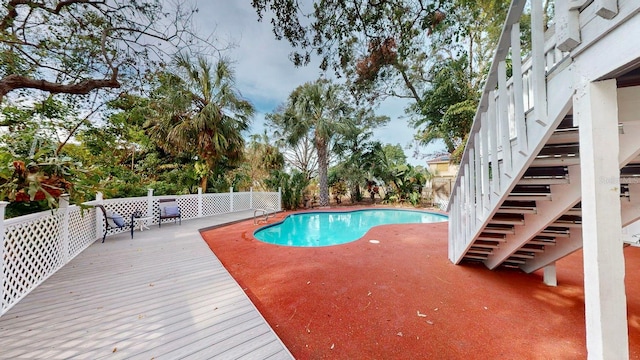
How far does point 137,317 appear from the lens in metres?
2.44

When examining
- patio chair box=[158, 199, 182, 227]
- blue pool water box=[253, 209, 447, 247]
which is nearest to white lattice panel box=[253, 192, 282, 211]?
blue pool water box=[253, 209, 447, 247]

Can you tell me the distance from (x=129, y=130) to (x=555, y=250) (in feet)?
40.8

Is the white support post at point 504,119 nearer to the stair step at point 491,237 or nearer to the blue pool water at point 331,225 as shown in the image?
the stair step at point 491,237

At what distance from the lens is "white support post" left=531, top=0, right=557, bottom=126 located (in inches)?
61.5

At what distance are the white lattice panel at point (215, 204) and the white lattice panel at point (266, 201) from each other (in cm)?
157

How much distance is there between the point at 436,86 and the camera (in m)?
9.93

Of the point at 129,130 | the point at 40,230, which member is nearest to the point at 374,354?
the point at 40,230

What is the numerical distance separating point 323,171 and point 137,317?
38.3ft

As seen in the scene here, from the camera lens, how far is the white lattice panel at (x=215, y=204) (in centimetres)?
971

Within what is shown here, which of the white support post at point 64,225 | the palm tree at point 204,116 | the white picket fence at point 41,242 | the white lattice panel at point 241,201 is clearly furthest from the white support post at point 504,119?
the white lattice panel at point 241,201

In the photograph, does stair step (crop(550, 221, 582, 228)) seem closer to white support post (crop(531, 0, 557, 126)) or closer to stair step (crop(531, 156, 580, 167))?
stair step (crop(531, 156, 580, 167))

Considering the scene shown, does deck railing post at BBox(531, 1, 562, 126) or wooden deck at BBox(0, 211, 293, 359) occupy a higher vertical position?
deck railing post at BBox(531, 1, 562, 126)

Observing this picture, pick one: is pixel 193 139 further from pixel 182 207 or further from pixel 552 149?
pixel 552 149

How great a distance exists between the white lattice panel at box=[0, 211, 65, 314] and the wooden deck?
14 centimetres
